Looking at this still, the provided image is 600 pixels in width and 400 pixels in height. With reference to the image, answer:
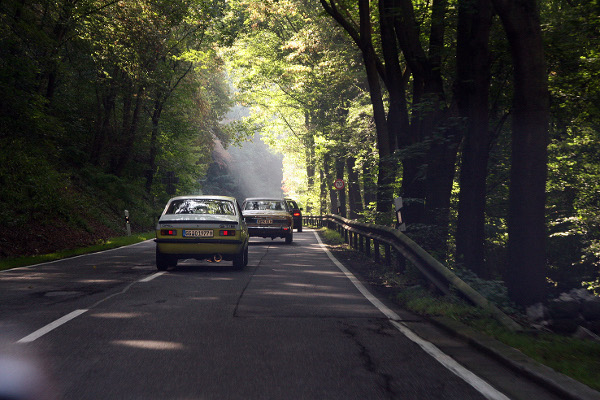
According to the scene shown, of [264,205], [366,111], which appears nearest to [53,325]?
[264,205]

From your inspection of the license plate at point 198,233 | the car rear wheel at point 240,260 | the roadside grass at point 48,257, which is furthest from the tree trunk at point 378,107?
the roadside grass at point 48,257

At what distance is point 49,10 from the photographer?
20.2 meters

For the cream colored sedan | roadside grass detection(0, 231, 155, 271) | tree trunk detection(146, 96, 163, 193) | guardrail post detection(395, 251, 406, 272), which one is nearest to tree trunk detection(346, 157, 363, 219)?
tree trunk detection(146, 96, 163, 193)

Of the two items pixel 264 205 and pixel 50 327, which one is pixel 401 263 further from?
pixel 264 205

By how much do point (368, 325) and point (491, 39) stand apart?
24.6 feet

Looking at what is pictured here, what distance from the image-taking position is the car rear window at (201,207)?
39.3ft

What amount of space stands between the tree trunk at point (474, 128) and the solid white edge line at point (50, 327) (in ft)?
21.5

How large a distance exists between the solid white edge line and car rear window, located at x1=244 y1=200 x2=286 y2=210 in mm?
13722

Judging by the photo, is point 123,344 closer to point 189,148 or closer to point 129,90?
point 129,90

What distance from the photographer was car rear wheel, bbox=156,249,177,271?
11508mm

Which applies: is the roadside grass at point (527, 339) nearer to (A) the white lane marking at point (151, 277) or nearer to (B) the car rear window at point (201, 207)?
(A) the white lane marking at point (151, 277)

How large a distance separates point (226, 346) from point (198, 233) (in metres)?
6.08

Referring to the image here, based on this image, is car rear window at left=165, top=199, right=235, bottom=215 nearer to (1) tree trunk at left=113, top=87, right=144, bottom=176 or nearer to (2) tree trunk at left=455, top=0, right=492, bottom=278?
(2) tree trunk at left=455, top=0, right=492, bottom=278

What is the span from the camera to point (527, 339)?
5781mm
